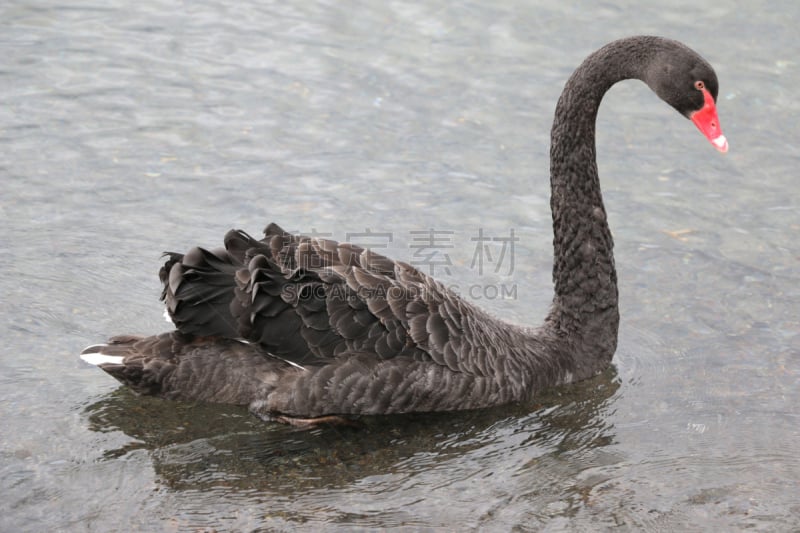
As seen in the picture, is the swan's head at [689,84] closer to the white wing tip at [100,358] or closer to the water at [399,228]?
the water at [399,228]

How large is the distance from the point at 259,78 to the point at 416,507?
529 cm

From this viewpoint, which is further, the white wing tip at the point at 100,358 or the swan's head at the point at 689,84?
the swan's head at the point at 689,84

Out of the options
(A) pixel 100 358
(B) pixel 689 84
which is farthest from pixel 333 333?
(B) pixel 689 84

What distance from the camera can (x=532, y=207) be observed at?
25.2 ft

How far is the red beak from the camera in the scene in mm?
5723

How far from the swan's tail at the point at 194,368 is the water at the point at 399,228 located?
147 mm

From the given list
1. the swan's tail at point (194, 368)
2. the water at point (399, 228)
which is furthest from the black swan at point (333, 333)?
the water at point (399, 228)

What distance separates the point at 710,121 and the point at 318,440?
269 cm

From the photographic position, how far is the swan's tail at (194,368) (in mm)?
5395

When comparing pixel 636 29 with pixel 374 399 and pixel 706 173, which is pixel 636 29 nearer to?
pixel 706 173

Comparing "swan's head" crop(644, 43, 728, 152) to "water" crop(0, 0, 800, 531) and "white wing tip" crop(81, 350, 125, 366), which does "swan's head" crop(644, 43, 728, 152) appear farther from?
"white wing tip" crop(81, 350, 125, 366)

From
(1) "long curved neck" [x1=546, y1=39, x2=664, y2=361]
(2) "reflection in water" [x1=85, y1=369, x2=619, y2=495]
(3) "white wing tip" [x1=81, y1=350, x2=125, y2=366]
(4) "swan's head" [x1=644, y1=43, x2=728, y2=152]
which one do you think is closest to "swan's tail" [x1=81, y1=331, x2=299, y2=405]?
(3) "white wing tip" [x1=81, y1=350, x2=125, y2=366]

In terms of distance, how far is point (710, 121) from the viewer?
227 inches

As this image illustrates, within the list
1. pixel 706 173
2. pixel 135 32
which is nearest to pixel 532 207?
pixel 706 173
